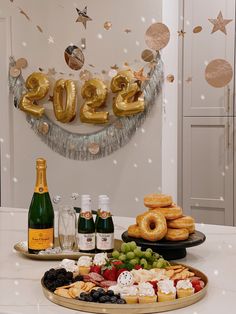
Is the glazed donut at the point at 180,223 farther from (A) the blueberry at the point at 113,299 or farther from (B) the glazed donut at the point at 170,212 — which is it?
(A) the blueberry at the point at 113,299

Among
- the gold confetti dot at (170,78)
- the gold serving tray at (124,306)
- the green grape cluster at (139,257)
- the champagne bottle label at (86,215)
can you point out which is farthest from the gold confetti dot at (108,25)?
the gold serving tray at (124,306)

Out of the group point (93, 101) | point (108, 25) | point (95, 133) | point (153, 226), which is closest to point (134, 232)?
point (153, 226)

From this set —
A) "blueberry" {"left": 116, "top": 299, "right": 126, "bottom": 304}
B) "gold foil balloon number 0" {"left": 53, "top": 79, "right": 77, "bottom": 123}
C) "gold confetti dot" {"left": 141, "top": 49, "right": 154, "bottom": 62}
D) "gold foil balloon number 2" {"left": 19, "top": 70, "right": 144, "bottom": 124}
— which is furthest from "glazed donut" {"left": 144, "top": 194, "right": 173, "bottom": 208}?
"gold foil balloon number 0" {"left": 53, "top": 79, "right": 77, "bottom": 123}

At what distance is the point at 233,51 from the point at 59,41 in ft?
4.25

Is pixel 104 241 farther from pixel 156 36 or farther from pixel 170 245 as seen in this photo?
pixel 156 36

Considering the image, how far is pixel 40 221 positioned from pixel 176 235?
1.40 feet

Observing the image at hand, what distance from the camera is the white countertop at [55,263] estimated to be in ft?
4.36

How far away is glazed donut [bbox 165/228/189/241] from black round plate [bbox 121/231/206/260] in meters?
0.01

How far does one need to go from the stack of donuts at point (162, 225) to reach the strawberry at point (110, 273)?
256 mm

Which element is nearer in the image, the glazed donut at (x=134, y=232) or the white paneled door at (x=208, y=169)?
the glazed donut at (x=134, y=232)

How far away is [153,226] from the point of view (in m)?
1.72

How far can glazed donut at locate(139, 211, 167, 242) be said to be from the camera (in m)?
1.68

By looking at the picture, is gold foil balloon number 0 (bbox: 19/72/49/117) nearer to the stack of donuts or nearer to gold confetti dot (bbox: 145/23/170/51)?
gold confetti dot (bbox: 145/23/170/51)

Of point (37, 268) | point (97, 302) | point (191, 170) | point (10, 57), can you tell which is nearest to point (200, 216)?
point (191, 170)
